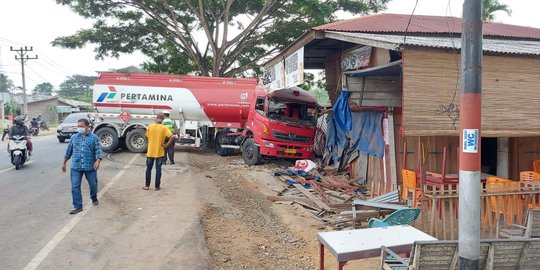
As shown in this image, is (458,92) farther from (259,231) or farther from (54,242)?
(54,242)

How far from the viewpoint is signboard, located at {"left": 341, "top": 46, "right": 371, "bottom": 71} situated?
8734 mm

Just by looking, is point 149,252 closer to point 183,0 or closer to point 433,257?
point 433,257

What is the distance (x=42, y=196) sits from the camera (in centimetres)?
778

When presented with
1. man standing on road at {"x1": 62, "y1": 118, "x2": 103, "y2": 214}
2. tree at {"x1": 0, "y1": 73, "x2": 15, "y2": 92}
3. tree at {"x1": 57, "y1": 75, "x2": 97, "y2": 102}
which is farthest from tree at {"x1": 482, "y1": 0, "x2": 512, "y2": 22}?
tree at {"x1": 0, "y1": 73, "x2": 15, "y2": 92}

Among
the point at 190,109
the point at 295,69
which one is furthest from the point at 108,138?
the point at 295,69

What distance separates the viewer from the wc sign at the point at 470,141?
3.12 m

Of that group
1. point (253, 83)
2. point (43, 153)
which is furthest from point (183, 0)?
point (43, 153)

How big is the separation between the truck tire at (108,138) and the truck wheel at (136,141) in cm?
47

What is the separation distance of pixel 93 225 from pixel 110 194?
2.15 metres

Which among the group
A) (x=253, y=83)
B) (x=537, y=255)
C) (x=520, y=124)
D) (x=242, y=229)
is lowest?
(x=242, y=229)

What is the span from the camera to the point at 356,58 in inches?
372

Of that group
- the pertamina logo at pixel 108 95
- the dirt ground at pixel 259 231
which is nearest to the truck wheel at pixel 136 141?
the pertamina logo at pixel 108 95

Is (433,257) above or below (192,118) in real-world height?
below

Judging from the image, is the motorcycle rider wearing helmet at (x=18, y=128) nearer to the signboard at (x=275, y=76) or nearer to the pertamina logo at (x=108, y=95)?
the pertamina logo at (x=108, y=95)
